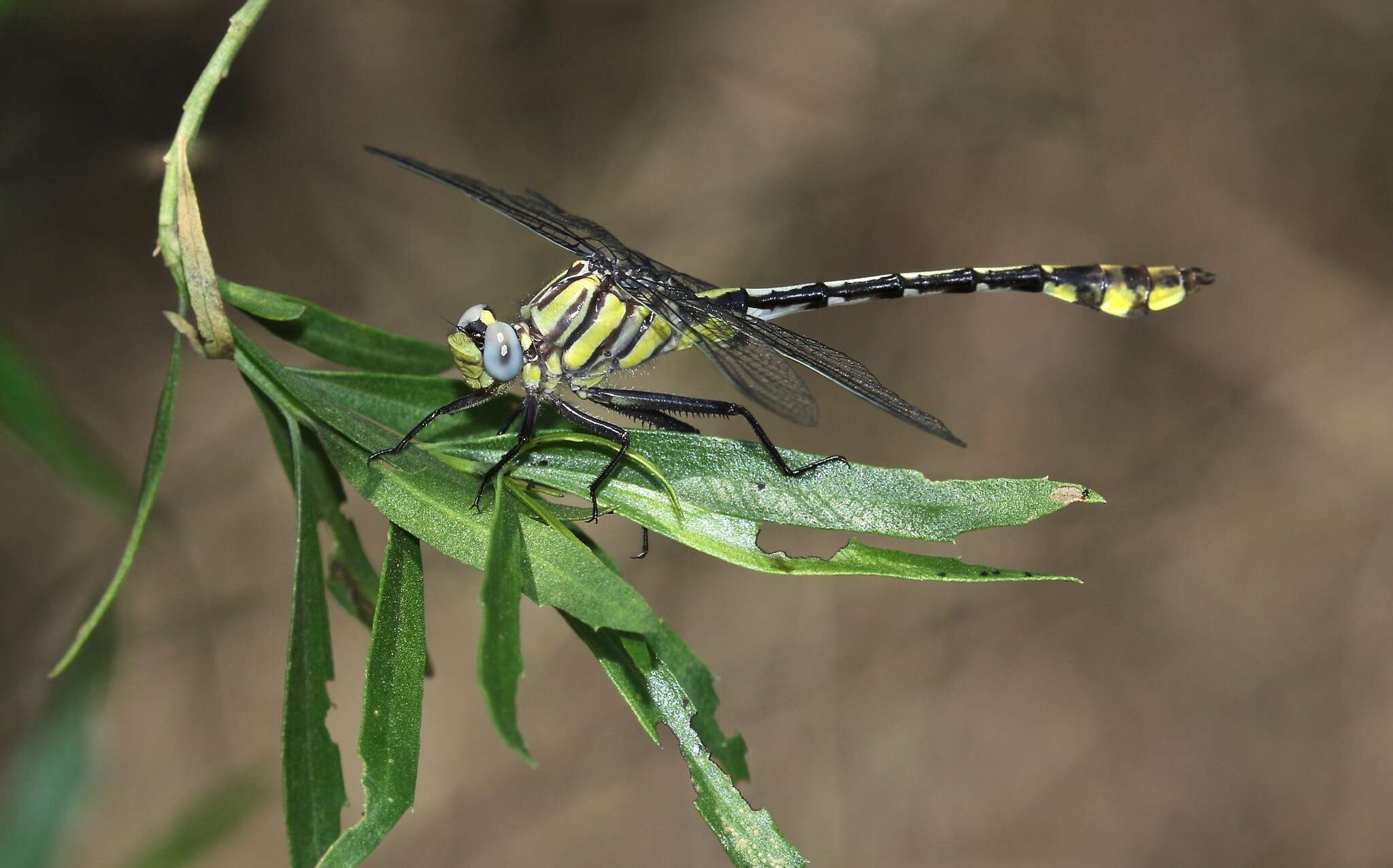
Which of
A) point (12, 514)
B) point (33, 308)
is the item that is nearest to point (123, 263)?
point (33, 308)

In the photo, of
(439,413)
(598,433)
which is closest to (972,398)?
(598,433)

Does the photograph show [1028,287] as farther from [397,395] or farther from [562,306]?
[397,395]

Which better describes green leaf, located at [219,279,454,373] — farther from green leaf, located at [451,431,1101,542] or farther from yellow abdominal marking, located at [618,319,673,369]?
yellow abdominal marking, located at [618,319,673,369]

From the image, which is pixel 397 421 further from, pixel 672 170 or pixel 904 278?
pixel 672 170

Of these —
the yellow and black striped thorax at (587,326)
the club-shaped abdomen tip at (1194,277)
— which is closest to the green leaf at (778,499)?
the yellow and black striped thorax at (587,326)

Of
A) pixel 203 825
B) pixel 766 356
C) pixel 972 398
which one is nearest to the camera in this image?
pixel 766 356
